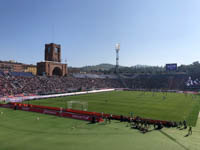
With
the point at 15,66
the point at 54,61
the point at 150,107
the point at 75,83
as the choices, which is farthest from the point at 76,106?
the point at 15,66

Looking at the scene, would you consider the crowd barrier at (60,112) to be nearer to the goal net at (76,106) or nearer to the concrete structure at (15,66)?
the goal net at (76,106)

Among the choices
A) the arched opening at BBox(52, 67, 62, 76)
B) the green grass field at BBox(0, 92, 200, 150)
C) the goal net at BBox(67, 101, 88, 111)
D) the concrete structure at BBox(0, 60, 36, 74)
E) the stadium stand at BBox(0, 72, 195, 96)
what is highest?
the concrete structure at BBox(0, 60, 36, 74)

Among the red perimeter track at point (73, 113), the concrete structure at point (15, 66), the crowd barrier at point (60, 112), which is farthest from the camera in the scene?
the concrete structure at point (15, 66)

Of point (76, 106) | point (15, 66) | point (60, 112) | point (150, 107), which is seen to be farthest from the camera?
point (15, 66)

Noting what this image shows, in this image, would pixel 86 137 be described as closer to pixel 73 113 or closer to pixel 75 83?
pixel 73 113

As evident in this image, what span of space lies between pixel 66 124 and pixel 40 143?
6745 millimetres

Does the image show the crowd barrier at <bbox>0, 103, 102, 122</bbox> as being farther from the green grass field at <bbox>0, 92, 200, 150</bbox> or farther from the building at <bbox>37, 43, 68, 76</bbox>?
the building at <bbox>37, 43, 68, 76</bbox>

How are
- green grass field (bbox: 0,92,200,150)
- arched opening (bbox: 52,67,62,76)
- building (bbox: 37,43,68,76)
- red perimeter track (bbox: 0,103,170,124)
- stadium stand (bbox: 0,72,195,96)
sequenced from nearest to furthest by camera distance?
1. green grass field (bbox: 0,92,200,150)
2. red perimeter track (bbox: 0,103,170,124)
3. stadium stand (bbox: 0,72,195,96)
4. building (bbox: 37,43,68,76)
5. arched opening (bbox: 52,67,62,76)

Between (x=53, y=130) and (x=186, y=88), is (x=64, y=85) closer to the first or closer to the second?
(x=53, y=130)

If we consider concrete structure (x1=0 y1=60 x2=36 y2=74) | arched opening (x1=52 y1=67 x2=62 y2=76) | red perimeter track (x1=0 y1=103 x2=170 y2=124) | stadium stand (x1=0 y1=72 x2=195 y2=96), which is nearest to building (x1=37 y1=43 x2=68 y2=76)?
arched opening (x1=52 y1=67 x2=62 y2=76)

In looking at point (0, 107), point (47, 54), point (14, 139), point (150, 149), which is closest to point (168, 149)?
point (150, 149)

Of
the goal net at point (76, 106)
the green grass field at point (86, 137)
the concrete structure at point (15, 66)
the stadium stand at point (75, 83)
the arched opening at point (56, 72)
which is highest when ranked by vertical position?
the concrete structure at point (15, 66)

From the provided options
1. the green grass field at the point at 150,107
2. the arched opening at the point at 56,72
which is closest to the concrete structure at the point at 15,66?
the arched opening at the point at 56,72

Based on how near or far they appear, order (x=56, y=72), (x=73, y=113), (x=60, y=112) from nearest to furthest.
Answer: (x=73, y=113) < (x=60, y=112) < (x=56, y=72)
